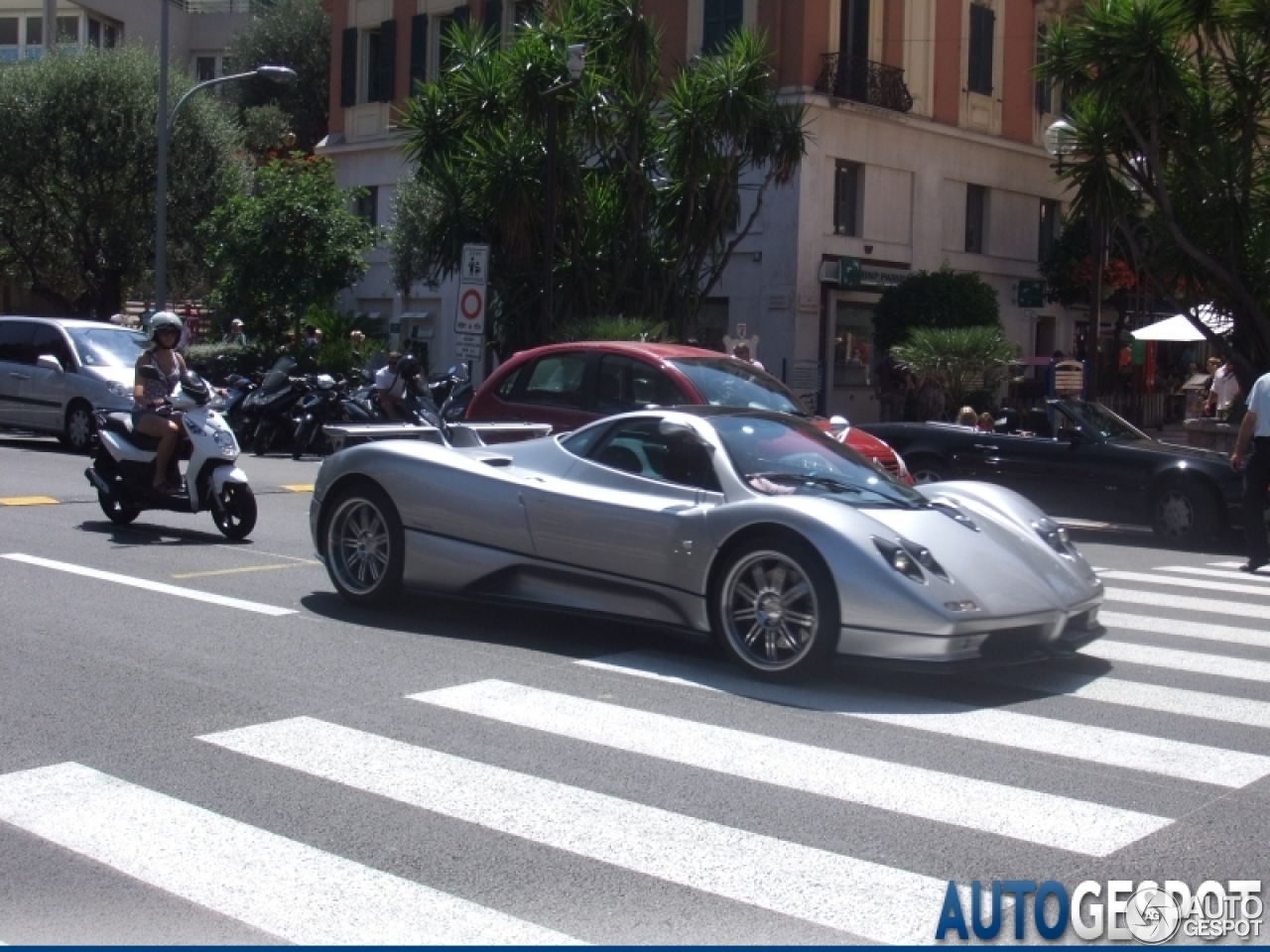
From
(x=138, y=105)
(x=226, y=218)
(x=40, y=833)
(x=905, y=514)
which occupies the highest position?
(x=138, y=105)

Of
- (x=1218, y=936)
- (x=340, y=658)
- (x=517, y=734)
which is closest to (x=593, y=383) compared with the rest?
(x=340, y=658)

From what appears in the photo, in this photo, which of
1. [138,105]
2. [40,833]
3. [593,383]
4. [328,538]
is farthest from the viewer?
[138,105]

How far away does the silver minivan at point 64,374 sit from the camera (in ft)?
69.4

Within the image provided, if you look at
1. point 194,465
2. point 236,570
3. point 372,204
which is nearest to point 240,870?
point 236,570

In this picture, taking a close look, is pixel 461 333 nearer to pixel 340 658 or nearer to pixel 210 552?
pixel 210 552

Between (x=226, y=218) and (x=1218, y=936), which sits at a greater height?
(x=226, y=218)

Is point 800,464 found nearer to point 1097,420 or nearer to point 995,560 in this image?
point 995,560

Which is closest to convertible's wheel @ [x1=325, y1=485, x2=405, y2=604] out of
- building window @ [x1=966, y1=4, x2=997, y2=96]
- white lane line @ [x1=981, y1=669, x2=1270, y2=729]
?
white lane line @ [x1=981, y1=669, x2=1270, y2=729]

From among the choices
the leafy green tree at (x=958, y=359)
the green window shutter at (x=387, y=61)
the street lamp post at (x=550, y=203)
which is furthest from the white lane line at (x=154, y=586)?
the green window shutter at (x=387, y=61)

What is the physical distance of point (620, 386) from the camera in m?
13.1

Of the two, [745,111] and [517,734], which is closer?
[517,734]

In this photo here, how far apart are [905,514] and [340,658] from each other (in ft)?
9.55

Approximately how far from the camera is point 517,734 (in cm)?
653
